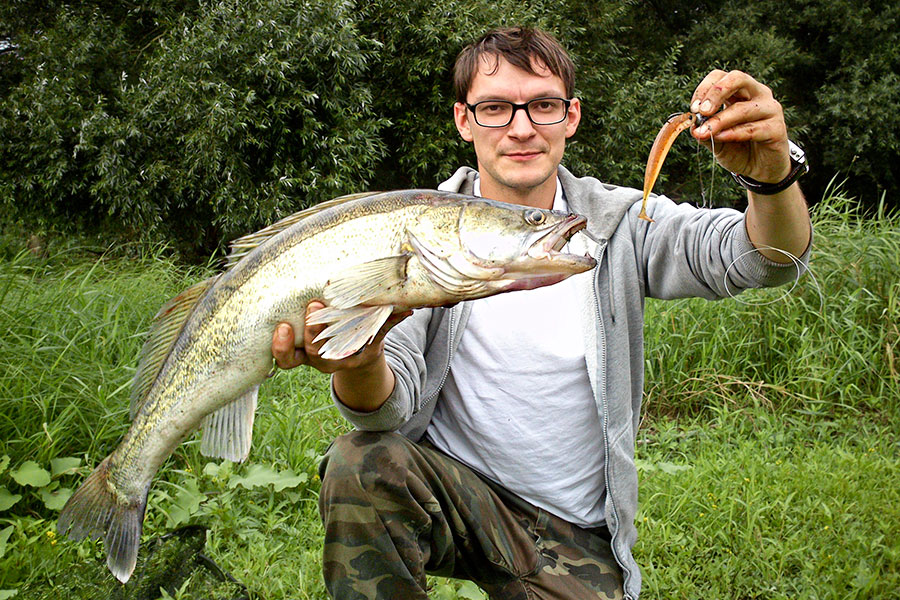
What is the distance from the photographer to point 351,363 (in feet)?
6.56

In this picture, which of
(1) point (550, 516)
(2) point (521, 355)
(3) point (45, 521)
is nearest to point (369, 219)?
(2) point (521, 355)

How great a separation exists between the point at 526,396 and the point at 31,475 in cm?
237

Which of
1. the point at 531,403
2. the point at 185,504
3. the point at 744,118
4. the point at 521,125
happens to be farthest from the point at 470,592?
the point at 744,118

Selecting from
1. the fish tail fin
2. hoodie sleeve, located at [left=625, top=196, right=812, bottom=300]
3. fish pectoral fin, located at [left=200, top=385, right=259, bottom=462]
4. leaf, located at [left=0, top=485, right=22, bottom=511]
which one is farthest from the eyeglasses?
leaf, located at [left=0, top=485, right=22, bottom=511]

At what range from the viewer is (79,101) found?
30.9 feet

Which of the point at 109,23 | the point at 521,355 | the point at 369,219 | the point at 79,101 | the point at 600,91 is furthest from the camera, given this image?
the point at 600,91

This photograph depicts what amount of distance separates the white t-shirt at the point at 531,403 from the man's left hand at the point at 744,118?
0.79m

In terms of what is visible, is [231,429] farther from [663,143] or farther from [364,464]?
[663,143]

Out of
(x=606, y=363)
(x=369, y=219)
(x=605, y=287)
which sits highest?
(x=369, y=219)

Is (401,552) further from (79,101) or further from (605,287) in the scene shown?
(79,101)

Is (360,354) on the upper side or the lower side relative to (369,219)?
lower

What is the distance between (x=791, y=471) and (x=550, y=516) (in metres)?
1.90

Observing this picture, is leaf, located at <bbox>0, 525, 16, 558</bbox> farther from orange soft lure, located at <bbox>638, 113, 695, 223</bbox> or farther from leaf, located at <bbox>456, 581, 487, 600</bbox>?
orange soft lure, located at <bbox>638, 113, 695, 223</bbox>

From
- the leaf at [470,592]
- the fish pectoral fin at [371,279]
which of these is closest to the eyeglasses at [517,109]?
the fish pectoral fin at [371,279]
